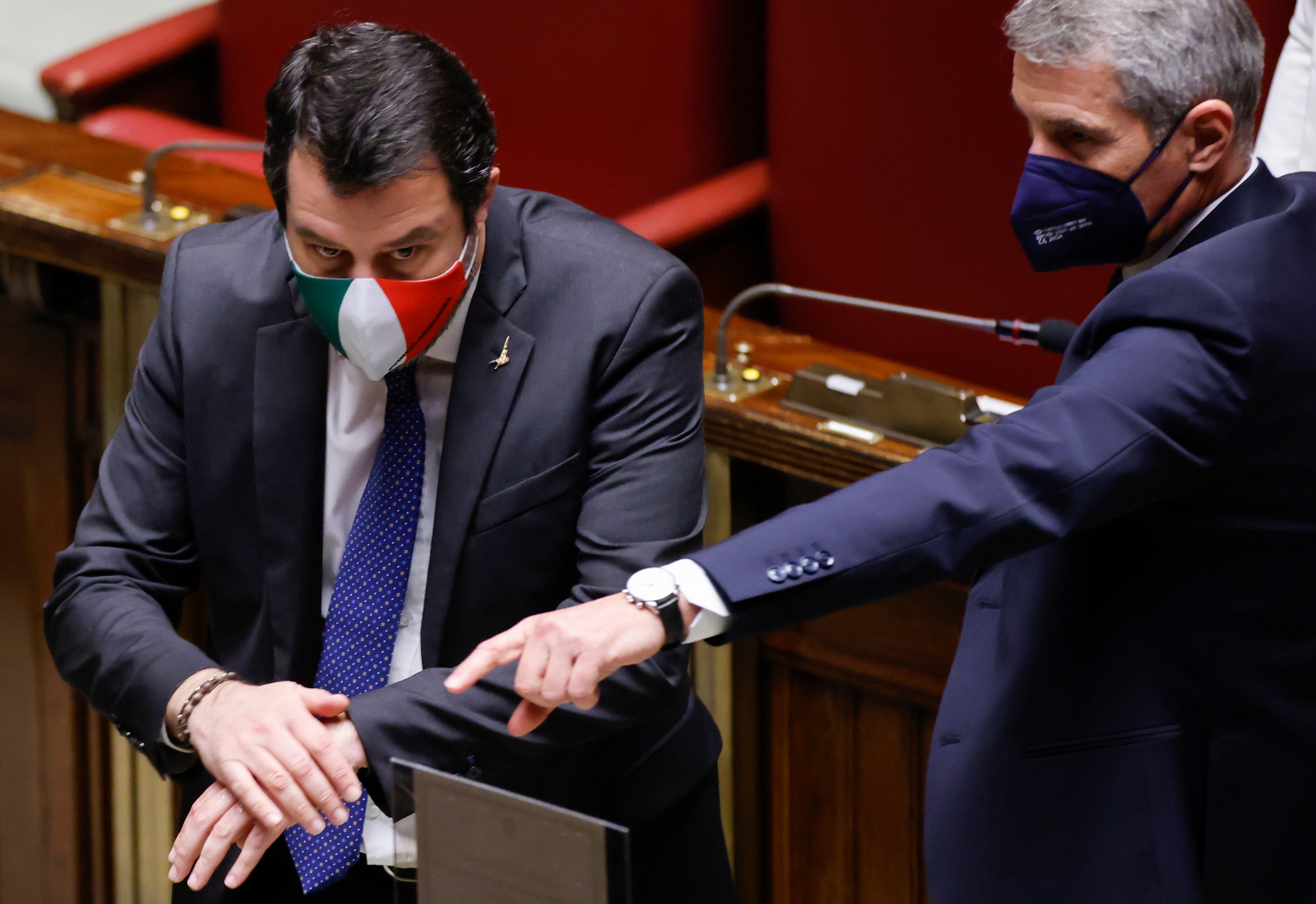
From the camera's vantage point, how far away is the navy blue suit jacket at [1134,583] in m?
1.17

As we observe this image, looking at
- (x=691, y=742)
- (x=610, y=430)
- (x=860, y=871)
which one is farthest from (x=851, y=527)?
(x=860, y=871)

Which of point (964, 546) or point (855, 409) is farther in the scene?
point (855, 409)

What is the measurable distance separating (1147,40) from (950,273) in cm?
141

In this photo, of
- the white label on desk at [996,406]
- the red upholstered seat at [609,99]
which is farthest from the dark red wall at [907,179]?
the white label on desk at [996,406]

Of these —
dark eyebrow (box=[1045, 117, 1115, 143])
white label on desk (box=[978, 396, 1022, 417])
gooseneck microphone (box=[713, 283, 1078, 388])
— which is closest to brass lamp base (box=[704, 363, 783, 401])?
gooseneck microphone (box=[713, 283, 1078, 388])

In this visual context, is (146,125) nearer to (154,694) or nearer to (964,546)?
(154,694)

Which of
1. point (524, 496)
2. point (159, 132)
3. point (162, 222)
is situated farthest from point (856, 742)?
point (159, 132)

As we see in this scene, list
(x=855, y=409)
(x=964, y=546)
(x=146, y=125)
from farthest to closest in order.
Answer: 1. (x=146, y=125)
2. (x=855, y=409)
3. (x=964, y=546)

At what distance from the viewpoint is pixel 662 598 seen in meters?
1.15

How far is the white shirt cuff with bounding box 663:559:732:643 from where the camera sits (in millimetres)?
1169

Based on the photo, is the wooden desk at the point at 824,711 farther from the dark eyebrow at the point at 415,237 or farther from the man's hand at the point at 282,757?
the man's hand at the point at 282,757

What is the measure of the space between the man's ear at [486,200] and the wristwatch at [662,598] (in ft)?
1.49

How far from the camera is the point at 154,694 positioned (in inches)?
57.3

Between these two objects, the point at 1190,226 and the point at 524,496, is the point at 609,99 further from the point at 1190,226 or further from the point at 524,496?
the point at 1190,226
